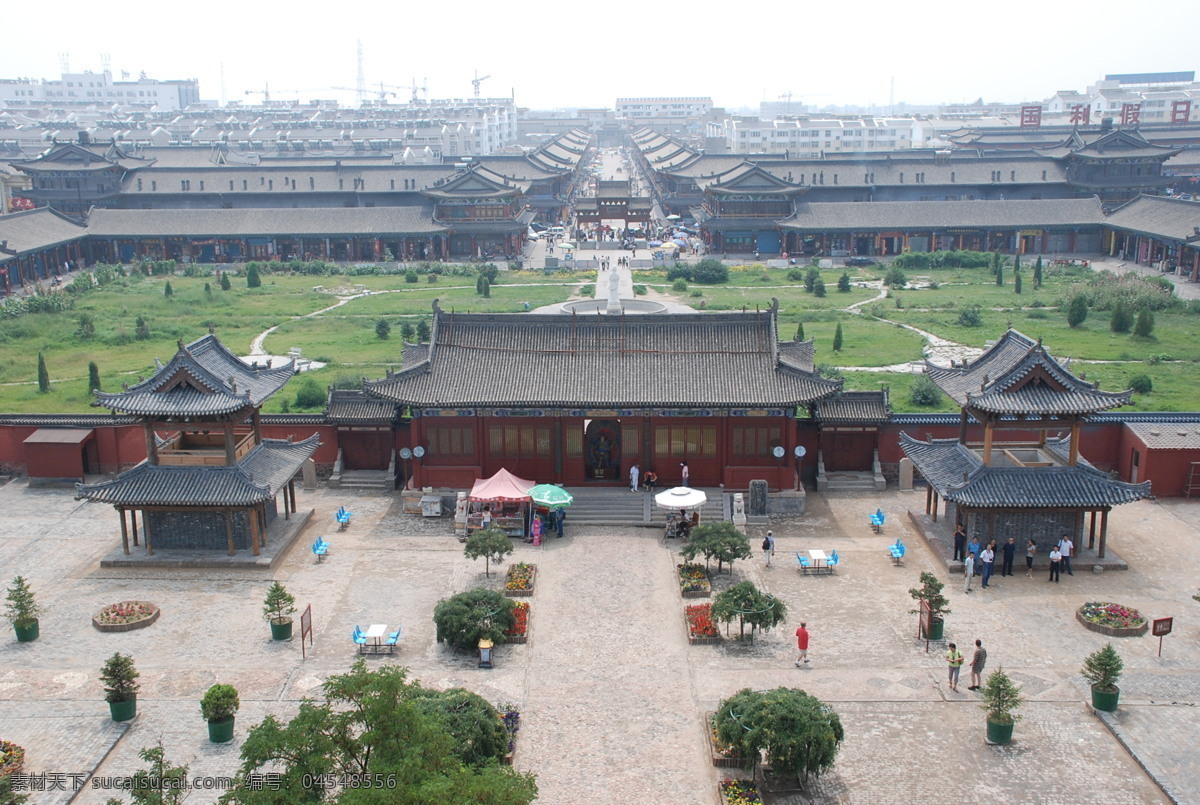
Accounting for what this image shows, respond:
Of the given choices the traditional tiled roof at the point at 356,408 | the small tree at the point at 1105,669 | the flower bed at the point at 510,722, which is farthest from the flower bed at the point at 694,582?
the traditional tiled roof at the point at 356,408

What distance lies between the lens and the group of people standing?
31047mm

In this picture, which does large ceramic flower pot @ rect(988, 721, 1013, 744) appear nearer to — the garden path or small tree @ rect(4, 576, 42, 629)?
the garden path

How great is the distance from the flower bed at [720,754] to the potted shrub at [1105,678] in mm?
8291

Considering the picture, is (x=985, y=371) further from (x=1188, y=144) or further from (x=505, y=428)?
(x=1188, y=144)

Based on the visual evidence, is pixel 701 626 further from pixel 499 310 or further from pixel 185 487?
pixel 499 310

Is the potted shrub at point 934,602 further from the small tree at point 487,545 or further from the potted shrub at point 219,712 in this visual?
the potted shrub at point 219,712

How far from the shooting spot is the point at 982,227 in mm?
93562

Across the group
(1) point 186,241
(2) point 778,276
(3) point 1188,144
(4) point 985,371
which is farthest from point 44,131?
(4) point 985,371

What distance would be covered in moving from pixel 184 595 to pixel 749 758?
17.4 meters

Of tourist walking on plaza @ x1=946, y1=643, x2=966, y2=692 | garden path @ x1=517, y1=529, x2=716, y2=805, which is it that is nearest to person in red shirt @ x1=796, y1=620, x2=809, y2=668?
garden path @ x1=517, y1=529, x2=716, y2=805

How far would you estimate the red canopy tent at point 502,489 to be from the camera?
3538 centimetres

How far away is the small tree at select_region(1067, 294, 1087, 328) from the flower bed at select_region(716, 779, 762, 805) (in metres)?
49.0

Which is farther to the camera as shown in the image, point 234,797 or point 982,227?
point 982,227

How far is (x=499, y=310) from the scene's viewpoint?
69188mm
